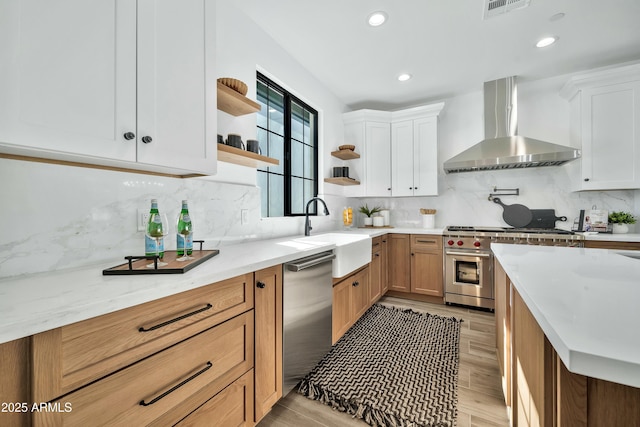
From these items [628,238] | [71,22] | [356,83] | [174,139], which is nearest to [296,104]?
[356,83]

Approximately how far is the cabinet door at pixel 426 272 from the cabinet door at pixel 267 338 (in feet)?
7.63

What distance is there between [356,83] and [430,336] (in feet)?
9.55

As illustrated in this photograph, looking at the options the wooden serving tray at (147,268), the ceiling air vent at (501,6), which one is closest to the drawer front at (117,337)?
the wooden serving tray at (147,268)

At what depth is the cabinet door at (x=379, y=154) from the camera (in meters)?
3.65

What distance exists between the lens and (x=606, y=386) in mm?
541

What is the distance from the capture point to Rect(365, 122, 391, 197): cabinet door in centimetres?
365

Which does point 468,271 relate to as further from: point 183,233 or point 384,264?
point 183,233

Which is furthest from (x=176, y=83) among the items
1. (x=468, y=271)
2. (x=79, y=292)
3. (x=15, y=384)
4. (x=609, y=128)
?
(x=609, y=128)

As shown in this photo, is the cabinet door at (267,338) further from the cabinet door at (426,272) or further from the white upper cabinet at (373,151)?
the white upper cabinet at (373,151)

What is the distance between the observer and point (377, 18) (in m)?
2.10

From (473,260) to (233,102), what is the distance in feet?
9.56

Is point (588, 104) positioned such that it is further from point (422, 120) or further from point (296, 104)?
point (296, 104)

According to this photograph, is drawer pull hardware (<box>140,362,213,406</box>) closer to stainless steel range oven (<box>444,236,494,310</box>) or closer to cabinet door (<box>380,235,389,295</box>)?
cabinet door (<box>380,235,389,295</box>)

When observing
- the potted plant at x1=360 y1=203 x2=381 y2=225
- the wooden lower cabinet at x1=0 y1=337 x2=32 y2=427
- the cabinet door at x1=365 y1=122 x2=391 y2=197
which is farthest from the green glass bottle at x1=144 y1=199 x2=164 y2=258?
the potted plant at x1=360 y1=203 x2=381 y2=225
